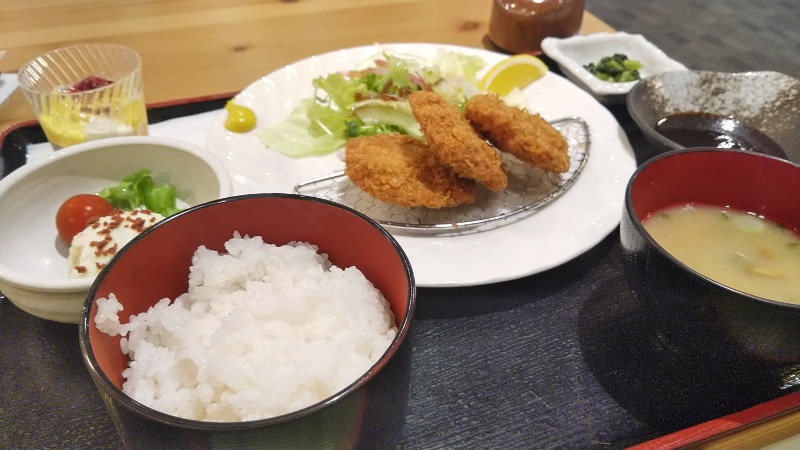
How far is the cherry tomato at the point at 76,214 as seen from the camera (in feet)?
4.90

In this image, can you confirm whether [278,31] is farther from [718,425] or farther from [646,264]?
[718,425]

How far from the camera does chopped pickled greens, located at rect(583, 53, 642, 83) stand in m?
2.44

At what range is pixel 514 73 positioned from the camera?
2.42m

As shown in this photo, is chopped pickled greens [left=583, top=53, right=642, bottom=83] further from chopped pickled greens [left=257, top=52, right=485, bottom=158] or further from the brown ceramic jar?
chopped pickled greens [left=257, top=52, right=485, bottom=158]

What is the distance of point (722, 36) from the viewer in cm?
399

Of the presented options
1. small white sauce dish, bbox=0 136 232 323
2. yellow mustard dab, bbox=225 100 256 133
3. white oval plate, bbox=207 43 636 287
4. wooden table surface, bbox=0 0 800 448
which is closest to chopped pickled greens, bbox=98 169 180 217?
small white sauce dish, bbox=0 136 232 323

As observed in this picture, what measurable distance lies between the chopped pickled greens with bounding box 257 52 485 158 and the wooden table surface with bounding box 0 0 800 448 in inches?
13.3

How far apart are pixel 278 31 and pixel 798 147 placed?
2398mm

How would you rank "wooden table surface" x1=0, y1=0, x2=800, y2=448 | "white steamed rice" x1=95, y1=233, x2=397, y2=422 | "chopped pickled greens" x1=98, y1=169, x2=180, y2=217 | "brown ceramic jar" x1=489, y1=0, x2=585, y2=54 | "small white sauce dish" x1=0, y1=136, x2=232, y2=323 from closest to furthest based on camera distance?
"white steamed rice" x1=95, y1=233, x2=397, y2=422
"small white sauce dish" x1=0, y1=136, x2=232, y2=323
"chopped pickled greens" x1=98, y1=169, x2=180, y2=217
"wooden table surface" x1=0, y1=0, x2=800, y2=448
"brown ceramic jar" x1=489, y1=0, x2=585, y2=54

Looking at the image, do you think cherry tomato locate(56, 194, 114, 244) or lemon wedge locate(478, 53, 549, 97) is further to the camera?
lemon wedge locate(478, 53, 549, 97)

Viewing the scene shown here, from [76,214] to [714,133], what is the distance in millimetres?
2178

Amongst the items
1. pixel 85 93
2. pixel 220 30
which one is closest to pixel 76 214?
pixel 85 93

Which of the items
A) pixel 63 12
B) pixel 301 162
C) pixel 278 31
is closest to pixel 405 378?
pixel 301 162

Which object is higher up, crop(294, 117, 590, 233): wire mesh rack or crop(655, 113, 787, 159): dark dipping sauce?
→ crop(655, 113, 787, 159): dark dipping sauce
